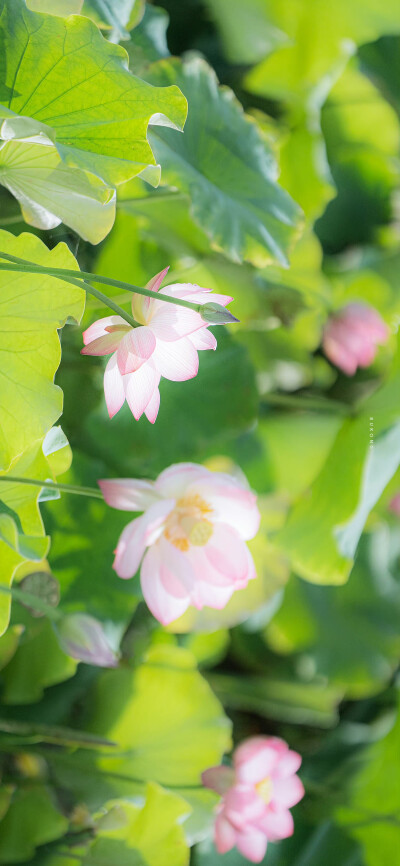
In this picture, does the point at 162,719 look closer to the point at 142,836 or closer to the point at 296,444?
the point at 142,836

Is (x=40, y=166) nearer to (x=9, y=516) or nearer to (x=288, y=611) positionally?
(x=9, y=516)

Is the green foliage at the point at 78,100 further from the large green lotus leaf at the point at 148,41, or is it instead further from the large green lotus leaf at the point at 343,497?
the large green lotus leaf at the point at 343,497

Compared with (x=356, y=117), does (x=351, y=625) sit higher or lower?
lower

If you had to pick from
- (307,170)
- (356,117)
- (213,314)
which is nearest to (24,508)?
(213,314)

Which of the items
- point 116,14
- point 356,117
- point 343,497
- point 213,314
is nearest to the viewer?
point 213,314

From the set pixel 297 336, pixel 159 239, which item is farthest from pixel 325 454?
pixel 159 239

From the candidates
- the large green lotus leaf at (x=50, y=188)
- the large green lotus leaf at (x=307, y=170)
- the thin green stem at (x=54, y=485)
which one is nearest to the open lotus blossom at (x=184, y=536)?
the thin green stem at (x=54, y=485)

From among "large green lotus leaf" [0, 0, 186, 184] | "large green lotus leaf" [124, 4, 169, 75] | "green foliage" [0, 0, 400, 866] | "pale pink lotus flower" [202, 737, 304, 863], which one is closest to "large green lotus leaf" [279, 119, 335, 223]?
"green foliage" [0, 0, 400, 866]

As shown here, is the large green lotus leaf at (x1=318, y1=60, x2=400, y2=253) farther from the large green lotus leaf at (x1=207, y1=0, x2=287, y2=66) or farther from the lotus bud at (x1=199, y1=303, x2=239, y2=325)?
the lotus bud at (x1=199, y1=303, x2=239, y2=325)
